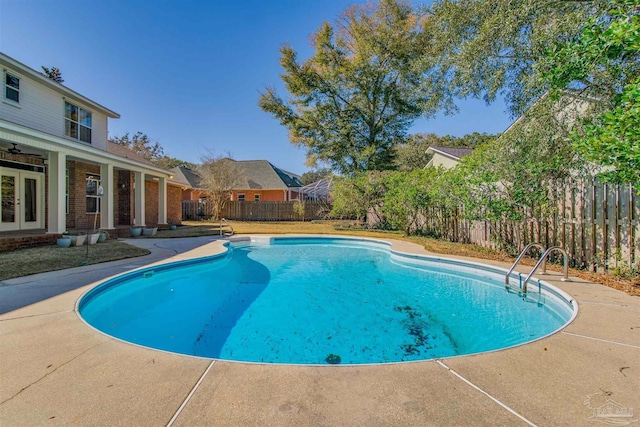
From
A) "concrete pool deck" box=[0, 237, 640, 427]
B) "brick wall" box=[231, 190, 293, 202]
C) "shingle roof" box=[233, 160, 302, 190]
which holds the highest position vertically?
"shingle roof" box=[233, 160, 302, 190]

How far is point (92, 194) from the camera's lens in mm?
12656

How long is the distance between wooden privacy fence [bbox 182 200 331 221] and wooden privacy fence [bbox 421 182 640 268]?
1745cm

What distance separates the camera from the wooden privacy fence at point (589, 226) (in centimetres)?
536

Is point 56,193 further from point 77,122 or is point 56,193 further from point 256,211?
point 256,211

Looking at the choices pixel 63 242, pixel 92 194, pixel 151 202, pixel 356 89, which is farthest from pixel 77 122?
pixel 356 89

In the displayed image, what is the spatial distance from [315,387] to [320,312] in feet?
9.49

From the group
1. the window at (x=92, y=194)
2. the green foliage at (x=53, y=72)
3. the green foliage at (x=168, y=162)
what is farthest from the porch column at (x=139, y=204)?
the green foliage at (x=168, y=162)

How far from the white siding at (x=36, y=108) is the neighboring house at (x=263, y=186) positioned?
17.1 m

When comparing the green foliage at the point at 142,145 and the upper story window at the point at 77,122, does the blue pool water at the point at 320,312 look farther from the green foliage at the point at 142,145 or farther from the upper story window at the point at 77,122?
the green foliage at the point at 142,145

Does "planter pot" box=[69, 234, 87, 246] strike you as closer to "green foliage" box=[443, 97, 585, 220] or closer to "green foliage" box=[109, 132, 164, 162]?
"green foliage" box=[443, 97, 585, 220]

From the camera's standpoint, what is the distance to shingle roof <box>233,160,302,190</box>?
28.7 meters

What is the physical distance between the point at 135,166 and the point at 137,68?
18.1 ft

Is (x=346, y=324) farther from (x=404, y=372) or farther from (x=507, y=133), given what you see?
(x=507, y=133)

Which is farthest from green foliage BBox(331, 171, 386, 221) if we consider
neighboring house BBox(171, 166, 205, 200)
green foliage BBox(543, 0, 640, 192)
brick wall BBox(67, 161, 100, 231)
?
neighboring house BBox(171, 166, 205, 200)
